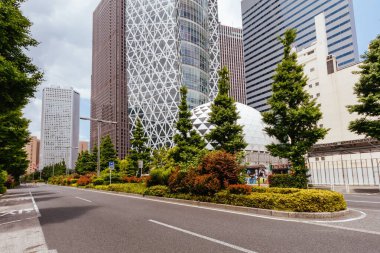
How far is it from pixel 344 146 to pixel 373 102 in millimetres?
7387

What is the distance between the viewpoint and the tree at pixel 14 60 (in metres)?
9.65

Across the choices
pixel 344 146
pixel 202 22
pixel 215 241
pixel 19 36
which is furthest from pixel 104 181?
pixel 202 22

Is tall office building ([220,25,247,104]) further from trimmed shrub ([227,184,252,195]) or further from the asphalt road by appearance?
the asphalt road

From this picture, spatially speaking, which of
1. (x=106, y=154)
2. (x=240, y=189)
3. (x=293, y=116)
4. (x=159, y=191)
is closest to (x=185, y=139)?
(x=159, y=191)

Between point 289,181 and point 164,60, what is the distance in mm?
79025

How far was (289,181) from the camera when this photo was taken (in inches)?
715

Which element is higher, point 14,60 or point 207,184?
point 14,60

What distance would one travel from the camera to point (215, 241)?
607 centimetres

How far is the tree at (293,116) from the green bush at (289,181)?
0.45 metres

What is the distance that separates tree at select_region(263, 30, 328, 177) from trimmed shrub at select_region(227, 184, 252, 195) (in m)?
6.89

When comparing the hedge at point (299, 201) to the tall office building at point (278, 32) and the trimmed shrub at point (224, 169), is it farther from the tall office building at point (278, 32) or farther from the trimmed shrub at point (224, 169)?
the tall office building at point (278, 32)

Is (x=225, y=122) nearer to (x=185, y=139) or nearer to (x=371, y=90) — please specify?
(x=185, y=139)

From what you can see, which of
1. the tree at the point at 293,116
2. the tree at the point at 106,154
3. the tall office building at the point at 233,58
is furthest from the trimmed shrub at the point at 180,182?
the tall office building at the point at 233,58

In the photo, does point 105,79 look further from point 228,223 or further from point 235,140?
point 228,223
